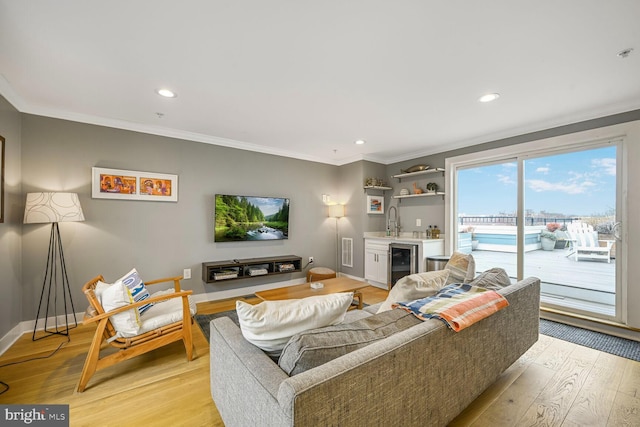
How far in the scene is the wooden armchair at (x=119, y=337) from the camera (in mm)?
1900

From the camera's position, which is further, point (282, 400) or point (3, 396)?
point (3, 396)

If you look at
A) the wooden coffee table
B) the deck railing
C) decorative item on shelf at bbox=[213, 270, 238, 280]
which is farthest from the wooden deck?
decorative item on shelf at bbox=[213, 270, 238, 280]

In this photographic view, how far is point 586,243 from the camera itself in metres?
3.10

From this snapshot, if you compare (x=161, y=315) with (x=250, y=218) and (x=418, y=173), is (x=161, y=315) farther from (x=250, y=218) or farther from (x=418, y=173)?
(x=418, y=173)

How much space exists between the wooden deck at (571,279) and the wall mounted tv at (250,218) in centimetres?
339

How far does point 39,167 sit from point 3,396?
2151 millimetres

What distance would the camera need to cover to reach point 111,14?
1.55m

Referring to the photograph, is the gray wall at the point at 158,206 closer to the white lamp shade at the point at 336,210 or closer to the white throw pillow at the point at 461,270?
the white lamp shade at the point at 336,210

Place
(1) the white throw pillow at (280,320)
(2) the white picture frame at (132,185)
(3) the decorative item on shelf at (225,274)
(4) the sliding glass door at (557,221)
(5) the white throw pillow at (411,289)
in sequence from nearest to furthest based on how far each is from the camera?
(1) the white throw pillow at (280,320) < (5) the white throw pillow at (411,289) < (4) the sliding glass door at (557,221) < (2) the white picture frame at (132,185) < (3) the decorative item on shelf at (225,274)

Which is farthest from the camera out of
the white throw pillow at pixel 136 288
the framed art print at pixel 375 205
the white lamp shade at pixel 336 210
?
the white lamp shade at pixel 336 210

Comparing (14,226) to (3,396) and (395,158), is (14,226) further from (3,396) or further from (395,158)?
(395,158)

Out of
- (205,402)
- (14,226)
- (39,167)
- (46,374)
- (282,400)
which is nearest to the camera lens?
(282,400)

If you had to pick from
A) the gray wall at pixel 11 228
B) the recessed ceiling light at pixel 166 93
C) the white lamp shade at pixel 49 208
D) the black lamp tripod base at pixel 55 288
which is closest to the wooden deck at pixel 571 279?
the recessed ceiling light at pixel 166 93

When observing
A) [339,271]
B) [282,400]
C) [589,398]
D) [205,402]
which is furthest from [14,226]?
[589,398]
